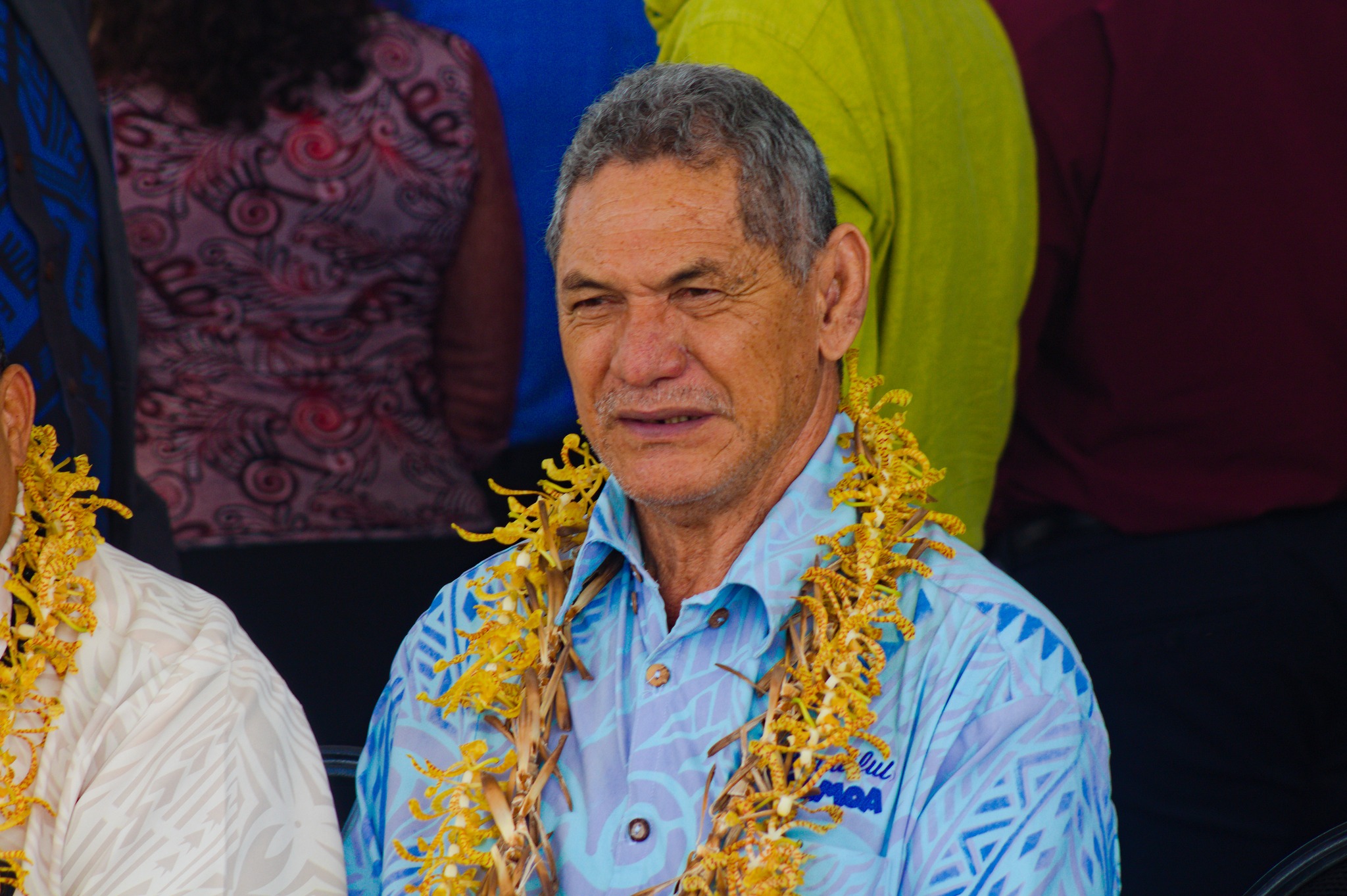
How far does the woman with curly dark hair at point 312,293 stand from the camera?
2648 millimetres

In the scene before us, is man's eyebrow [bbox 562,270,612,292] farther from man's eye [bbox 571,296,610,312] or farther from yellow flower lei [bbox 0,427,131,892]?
yellow flower lei [bbox 0,427,131,892]

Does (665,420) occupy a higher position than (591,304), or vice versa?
(591,304)

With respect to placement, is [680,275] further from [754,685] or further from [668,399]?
[754,685]

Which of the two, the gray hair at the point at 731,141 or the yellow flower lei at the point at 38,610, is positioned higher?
the gray hair at the point at 731,141

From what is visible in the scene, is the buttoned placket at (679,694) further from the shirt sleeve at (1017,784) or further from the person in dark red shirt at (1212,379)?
the person in dark red shirt at (1212,379)

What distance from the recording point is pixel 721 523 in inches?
69.5

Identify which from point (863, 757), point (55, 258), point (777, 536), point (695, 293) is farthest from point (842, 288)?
point (55, 258)

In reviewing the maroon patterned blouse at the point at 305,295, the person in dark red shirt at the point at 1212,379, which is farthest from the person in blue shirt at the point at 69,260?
the person in dark red shirt at the point at 1212,379

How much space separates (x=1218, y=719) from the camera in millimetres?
2307

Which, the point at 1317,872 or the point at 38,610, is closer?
the point at 38,610

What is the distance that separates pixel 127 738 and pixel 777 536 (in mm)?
725

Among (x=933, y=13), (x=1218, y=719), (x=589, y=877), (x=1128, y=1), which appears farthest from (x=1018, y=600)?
(x=1128, y=1)

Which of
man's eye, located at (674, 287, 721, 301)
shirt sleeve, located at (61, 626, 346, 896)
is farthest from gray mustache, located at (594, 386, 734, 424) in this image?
shirt sleeve, located at (61, 626, 346, 896)

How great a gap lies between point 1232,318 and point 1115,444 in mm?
275
